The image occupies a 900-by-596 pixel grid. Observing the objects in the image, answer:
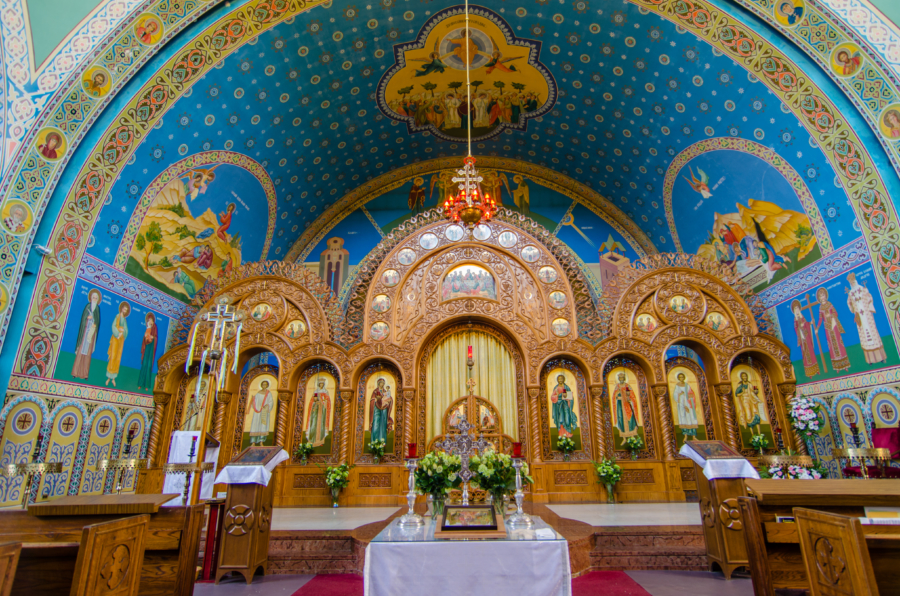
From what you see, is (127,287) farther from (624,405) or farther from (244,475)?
(624,405)

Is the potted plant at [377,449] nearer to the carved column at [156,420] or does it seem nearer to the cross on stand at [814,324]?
the carved column at [156,420]

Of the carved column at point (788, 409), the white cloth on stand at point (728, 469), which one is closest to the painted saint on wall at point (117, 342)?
the white cloth on stand at point (728, 469)

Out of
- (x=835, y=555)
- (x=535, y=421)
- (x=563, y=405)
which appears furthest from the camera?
(x=563, y=405)

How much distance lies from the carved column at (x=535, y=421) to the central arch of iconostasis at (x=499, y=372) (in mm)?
38

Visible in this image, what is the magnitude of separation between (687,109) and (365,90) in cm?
820

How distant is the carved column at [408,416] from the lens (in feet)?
35.8

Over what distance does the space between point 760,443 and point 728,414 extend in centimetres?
82

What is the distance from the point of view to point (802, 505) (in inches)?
153

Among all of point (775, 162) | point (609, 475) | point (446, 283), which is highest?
point (775, 162)

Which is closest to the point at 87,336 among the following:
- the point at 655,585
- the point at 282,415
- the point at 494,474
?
the point at 282,415

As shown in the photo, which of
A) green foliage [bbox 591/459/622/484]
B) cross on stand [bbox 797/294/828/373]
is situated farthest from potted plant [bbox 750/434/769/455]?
green foliage [bbox 591/459/622/484]

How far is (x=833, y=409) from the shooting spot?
945 cm

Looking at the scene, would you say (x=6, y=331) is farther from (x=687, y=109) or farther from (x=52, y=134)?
(x=687, y=109)

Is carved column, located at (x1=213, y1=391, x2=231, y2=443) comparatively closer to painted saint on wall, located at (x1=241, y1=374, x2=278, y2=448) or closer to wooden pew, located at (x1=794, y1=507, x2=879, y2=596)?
painted saint on wall, located at (x1=241, y1=374, x2=278, y2=448)
